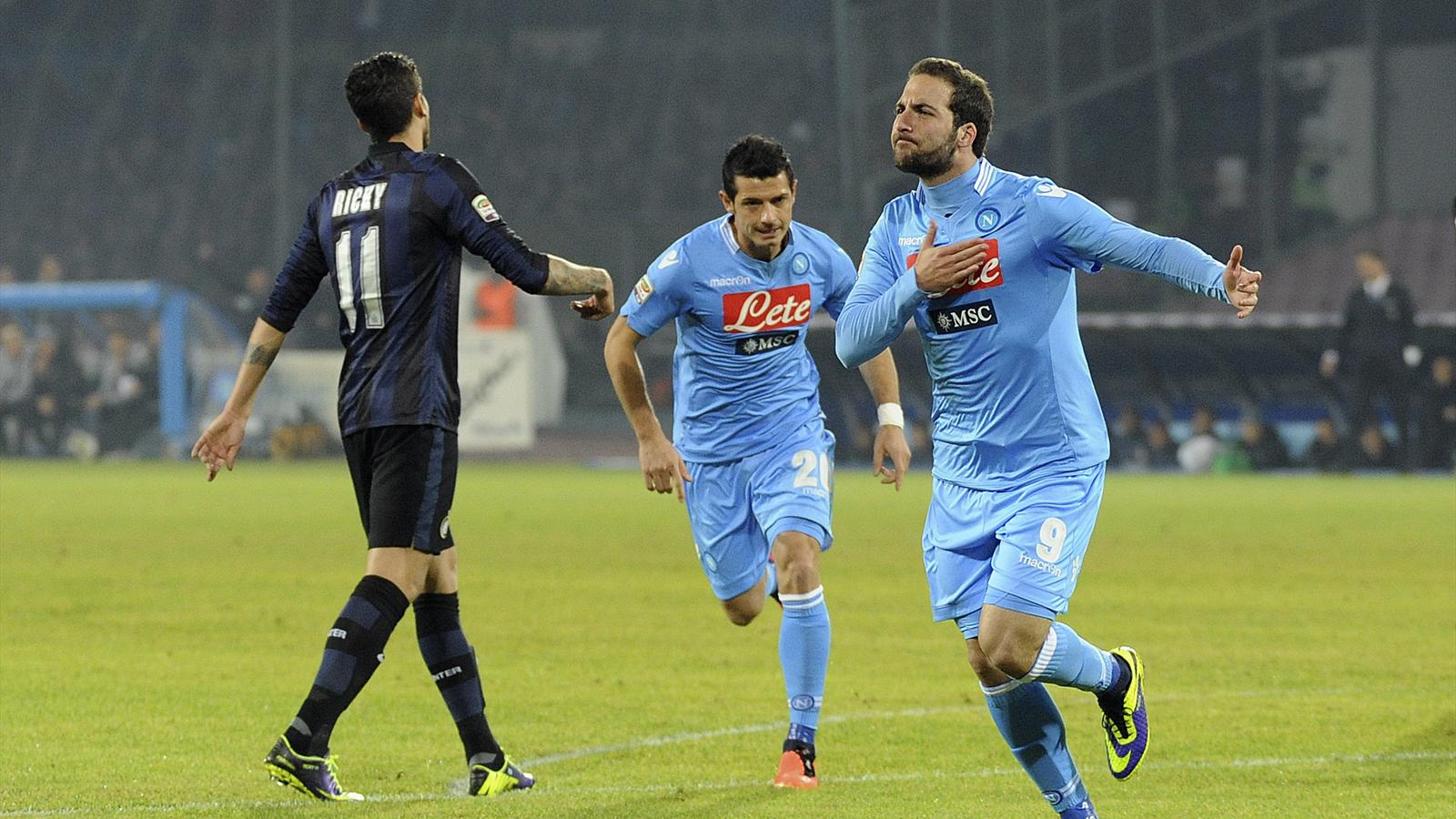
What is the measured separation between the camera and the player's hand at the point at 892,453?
22.9ft

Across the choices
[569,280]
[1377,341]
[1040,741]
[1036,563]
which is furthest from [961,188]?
[1377,341]

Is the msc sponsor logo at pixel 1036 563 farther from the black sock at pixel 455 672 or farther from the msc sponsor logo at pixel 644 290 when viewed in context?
the msc sponsor logo at pixel 644 290

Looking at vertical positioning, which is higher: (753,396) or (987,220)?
(987,220)

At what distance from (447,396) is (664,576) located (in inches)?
298

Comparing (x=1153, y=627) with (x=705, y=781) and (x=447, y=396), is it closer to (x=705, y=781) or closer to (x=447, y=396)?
(x=705, y=781)

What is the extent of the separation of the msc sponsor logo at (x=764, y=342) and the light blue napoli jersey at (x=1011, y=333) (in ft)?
6.30

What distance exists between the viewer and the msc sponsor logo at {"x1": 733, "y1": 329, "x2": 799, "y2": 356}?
7484mm

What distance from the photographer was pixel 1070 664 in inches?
212

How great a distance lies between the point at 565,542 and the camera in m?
16.1

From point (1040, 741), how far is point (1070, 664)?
208mm

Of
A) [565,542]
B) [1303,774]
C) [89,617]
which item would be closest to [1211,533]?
[565,542]

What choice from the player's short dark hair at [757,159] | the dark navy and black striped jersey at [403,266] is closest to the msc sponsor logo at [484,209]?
the dark navy and black striped jersey at [403,266]

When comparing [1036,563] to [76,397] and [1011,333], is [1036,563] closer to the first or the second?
[1011,333]

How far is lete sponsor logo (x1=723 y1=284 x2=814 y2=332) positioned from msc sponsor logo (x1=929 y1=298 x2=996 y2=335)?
1.93 m
